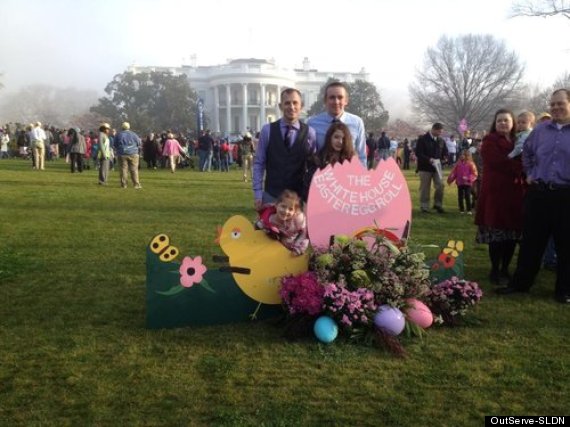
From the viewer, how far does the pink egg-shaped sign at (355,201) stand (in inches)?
167

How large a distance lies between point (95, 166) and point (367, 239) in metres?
20.9

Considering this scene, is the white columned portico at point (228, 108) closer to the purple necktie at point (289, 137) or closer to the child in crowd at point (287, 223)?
the purple necktie at point (289, 137)

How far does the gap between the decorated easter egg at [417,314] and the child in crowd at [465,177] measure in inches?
251

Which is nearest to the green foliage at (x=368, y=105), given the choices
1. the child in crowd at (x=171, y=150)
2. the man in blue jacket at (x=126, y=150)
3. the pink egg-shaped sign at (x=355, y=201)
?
the child in crowd at (x=171, y=150)

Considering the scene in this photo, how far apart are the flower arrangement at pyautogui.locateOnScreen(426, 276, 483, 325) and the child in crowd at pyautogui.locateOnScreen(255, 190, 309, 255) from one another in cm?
113

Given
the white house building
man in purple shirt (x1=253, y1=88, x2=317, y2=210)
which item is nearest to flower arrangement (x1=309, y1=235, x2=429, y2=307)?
man in purple shirt (x1=253, y1=88, x2=317, y2=210)

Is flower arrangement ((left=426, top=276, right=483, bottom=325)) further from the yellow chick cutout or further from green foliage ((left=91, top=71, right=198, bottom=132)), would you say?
green foliage ((left=91, top=71, right=198, bottom=132))

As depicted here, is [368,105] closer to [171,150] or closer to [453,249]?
[171,150]

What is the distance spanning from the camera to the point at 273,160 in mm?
4336

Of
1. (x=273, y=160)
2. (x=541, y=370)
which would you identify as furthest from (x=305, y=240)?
(x=541, y=370)

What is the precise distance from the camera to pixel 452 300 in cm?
405

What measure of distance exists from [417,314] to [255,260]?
1.33 m

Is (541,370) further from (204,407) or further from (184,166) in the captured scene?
(184,166)

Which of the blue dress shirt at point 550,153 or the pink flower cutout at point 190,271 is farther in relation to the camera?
the blue dress shirt at point 550,153
